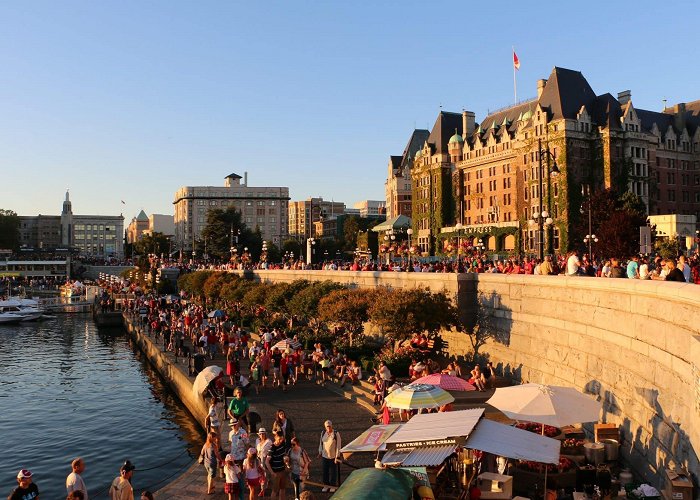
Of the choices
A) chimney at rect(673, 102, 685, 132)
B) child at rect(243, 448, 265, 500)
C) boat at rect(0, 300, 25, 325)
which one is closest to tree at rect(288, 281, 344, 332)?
child at rect(243, 448, 265, 500)

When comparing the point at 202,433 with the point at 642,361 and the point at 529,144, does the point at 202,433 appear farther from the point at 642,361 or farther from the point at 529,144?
the point at 529,144

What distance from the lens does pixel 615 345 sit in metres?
17.8

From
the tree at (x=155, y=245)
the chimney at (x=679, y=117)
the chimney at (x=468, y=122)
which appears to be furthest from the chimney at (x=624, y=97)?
the tree at (x=155, y=245)

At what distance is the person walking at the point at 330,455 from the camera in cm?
1543

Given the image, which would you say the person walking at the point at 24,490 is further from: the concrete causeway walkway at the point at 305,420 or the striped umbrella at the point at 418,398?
the striped umbrella at the point at 418,398

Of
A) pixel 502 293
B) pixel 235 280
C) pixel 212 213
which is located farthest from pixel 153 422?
pixel 212 213

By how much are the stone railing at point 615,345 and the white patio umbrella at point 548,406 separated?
1.40 m

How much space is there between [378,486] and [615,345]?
384 inches

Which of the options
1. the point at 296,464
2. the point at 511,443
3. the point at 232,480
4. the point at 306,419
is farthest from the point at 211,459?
the point at 511,443

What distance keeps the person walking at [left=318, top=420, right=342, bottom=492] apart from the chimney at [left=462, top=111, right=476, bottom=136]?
91.2 m

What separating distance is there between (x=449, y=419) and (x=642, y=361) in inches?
220

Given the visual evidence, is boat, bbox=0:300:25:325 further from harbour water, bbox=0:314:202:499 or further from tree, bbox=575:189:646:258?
tree, bbox=575:189:646:258

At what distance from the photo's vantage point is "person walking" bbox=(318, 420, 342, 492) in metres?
15.4

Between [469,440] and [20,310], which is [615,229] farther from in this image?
[20,310]
